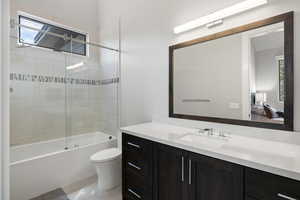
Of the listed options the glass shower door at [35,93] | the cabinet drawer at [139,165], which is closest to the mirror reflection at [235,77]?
the cabinet drawer at [139,165]

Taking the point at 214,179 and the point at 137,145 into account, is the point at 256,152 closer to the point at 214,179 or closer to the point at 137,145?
the point at 214,179

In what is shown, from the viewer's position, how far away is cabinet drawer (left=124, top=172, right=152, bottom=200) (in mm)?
1510

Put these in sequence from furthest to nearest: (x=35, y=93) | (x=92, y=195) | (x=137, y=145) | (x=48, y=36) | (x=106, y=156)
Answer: (x=48, y=36) < (x=35, y=93) < (x=106, y=156) < (x=92, y=195) < (x=137, y=145)

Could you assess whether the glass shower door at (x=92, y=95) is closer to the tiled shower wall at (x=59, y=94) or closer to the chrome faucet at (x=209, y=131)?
the tiled shower wall at (x=59, y=94)

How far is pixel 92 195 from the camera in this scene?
191 centimetres

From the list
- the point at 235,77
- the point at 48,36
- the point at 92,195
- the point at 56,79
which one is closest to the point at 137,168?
the point at 92,195

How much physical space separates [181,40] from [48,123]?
260 cm

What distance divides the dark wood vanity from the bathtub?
3.15ft

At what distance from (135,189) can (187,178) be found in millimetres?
694

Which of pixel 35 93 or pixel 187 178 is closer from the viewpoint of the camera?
pixel 187 178

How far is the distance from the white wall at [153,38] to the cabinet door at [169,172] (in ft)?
2.50

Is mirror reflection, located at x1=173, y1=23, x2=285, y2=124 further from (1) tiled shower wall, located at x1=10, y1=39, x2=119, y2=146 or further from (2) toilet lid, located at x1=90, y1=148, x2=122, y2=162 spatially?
(1) tiled shower wall, located at x1=10, y1=39, x2=119, y2=146

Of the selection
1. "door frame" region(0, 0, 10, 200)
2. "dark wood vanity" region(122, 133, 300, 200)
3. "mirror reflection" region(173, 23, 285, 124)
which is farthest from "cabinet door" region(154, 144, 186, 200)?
"door frame" region(0, 0, 10, 200)

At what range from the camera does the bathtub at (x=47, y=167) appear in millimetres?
1785
